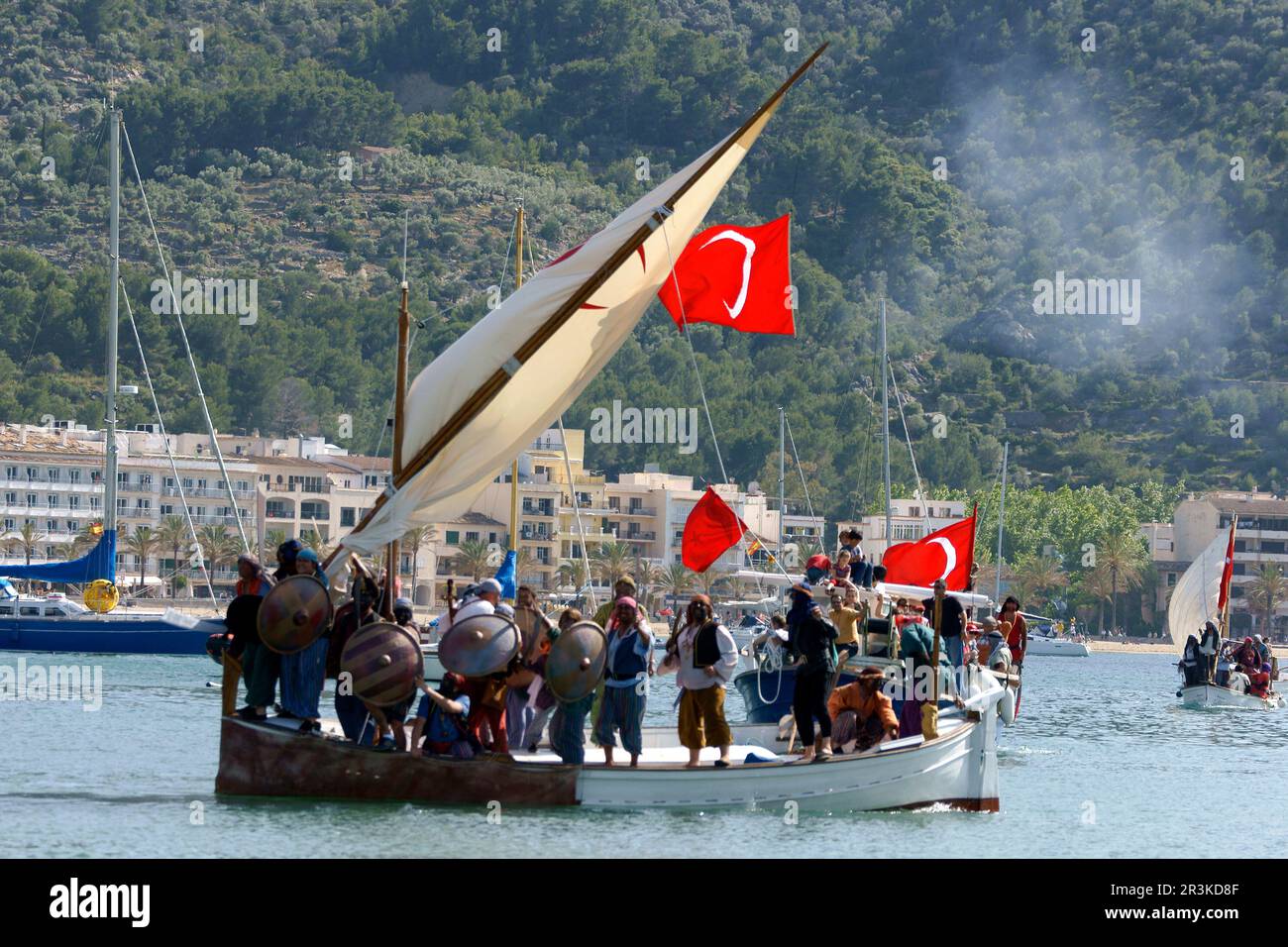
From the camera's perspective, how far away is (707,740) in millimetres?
25484

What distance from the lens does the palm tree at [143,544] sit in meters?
135

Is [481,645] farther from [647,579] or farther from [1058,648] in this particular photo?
[647,579]

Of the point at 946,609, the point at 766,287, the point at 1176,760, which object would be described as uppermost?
the point at 766,287

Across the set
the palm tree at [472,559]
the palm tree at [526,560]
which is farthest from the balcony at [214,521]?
the palm tree at [526,560]

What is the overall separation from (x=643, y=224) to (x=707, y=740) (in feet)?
18.2

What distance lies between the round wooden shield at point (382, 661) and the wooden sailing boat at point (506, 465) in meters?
0.73

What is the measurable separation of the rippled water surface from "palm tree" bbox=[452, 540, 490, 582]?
89.0 metres

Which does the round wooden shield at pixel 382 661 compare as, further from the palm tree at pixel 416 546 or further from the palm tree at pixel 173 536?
the palm tree at pixel 416 546

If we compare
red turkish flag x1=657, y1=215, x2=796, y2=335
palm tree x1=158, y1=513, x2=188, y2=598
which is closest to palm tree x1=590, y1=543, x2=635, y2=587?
palm tree x1=158, y1=513, x2=188, y2=598

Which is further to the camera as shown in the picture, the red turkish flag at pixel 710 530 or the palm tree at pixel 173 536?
the palm tree at pixel 173 536

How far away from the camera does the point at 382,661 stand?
23875 millimetres

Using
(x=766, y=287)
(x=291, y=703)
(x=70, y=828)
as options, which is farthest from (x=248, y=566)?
(x=766, y=287)

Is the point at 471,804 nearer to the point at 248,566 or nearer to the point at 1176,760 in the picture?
the point at 248,566

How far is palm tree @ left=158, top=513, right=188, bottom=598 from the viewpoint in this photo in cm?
13562
